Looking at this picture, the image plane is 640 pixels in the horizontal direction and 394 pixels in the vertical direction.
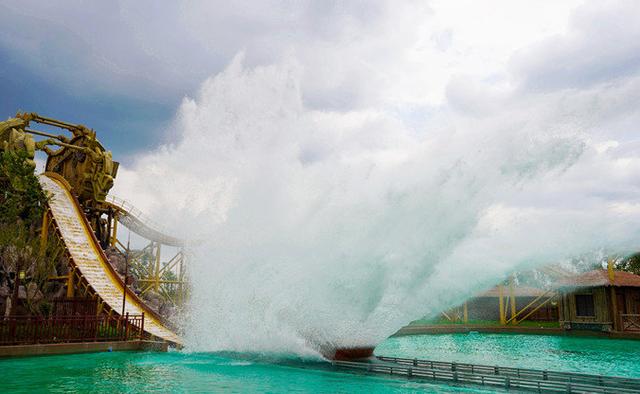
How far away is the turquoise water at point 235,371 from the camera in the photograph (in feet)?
43.5

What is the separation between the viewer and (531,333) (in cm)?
3578

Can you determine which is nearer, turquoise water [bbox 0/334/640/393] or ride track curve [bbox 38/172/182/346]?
turquoise water [bbox 0/334/640/393]

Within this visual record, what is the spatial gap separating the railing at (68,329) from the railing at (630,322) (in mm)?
27271

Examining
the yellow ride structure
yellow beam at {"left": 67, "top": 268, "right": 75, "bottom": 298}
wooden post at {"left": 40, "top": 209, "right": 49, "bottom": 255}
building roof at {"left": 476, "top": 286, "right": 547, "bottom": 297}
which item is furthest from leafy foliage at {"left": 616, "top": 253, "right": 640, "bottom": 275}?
wooden post at {"left": 40, "top": 209, "right": 49, "bottom": 255}

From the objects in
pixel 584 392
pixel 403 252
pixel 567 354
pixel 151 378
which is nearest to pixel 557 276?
pixel 567 354

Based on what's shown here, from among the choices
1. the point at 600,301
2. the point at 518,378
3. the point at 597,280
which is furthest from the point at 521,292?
the point at 518,378

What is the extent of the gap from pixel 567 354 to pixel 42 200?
30.2 metres

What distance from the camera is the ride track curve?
2644cm

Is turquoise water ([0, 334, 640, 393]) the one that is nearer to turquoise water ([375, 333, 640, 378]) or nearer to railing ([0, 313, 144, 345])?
turquoise water ([375, 333, 640, 378])

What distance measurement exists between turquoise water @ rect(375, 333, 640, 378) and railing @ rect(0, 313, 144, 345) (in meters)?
11.2

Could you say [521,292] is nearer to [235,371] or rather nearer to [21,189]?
[235,371]

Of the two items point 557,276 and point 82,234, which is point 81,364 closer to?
point 82,234

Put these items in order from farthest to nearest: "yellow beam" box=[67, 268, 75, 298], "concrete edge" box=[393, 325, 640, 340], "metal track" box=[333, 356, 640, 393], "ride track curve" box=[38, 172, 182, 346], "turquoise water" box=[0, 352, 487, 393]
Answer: "concrete edge" box=[393, 325, 640, 340]
"yellow beam" box=[67, 268, 75, 298]
"ride track curve" box=[38, 172, 182, 346]
"turquoise water" box=[0, 352, 487, 393]
"metal track" box=[333, 356, 640, 393]

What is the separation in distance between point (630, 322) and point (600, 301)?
1.97 metres
